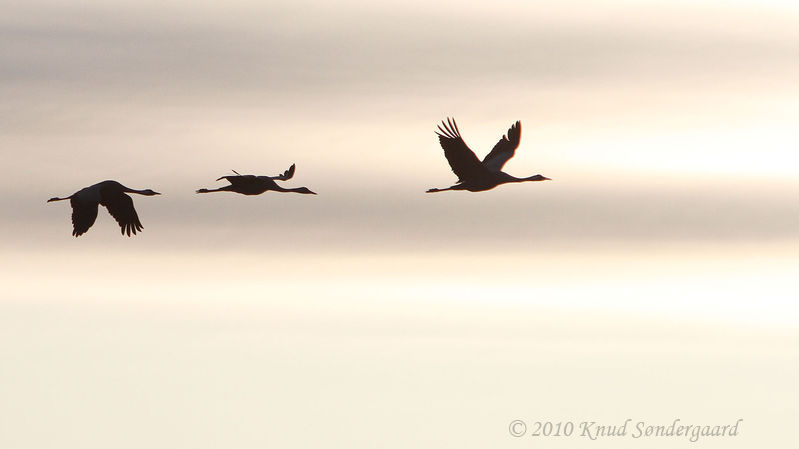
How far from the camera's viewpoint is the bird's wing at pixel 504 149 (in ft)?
165

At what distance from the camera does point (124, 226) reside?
4884cm

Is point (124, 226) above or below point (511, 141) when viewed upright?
below

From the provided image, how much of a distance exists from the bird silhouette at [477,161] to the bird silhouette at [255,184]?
13.8 ft

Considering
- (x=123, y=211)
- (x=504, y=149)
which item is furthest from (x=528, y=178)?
(x=123, y=211)

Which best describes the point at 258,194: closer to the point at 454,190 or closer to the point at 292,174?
the point at 292,174

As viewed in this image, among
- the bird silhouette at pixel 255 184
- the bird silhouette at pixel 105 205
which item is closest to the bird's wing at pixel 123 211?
the bird silhouette at pixel 105 205

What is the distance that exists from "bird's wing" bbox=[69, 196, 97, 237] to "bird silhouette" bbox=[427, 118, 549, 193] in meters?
9.82

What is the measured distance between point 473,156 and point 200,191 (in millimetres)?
7902

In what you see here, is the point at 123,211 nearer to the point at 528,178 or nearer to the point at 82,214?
the point at 82,214

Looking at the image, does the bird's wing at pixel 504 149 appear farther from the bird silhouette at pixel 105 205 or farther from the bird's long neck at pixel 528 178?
the bird silhouette at pixel 105 205

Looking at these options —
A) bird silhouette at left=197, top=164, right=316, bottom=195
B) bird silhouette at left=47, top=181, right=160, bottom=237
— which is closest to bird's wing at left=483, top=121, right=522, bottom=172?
bird silhouette at left=197, top=164, right=316, bottom=195

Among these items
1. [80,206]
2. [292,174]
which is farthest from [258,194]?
[80,206]

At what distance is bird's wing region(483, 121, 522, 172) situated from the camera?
165 feet

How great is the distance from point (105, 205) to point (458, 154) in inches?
416
